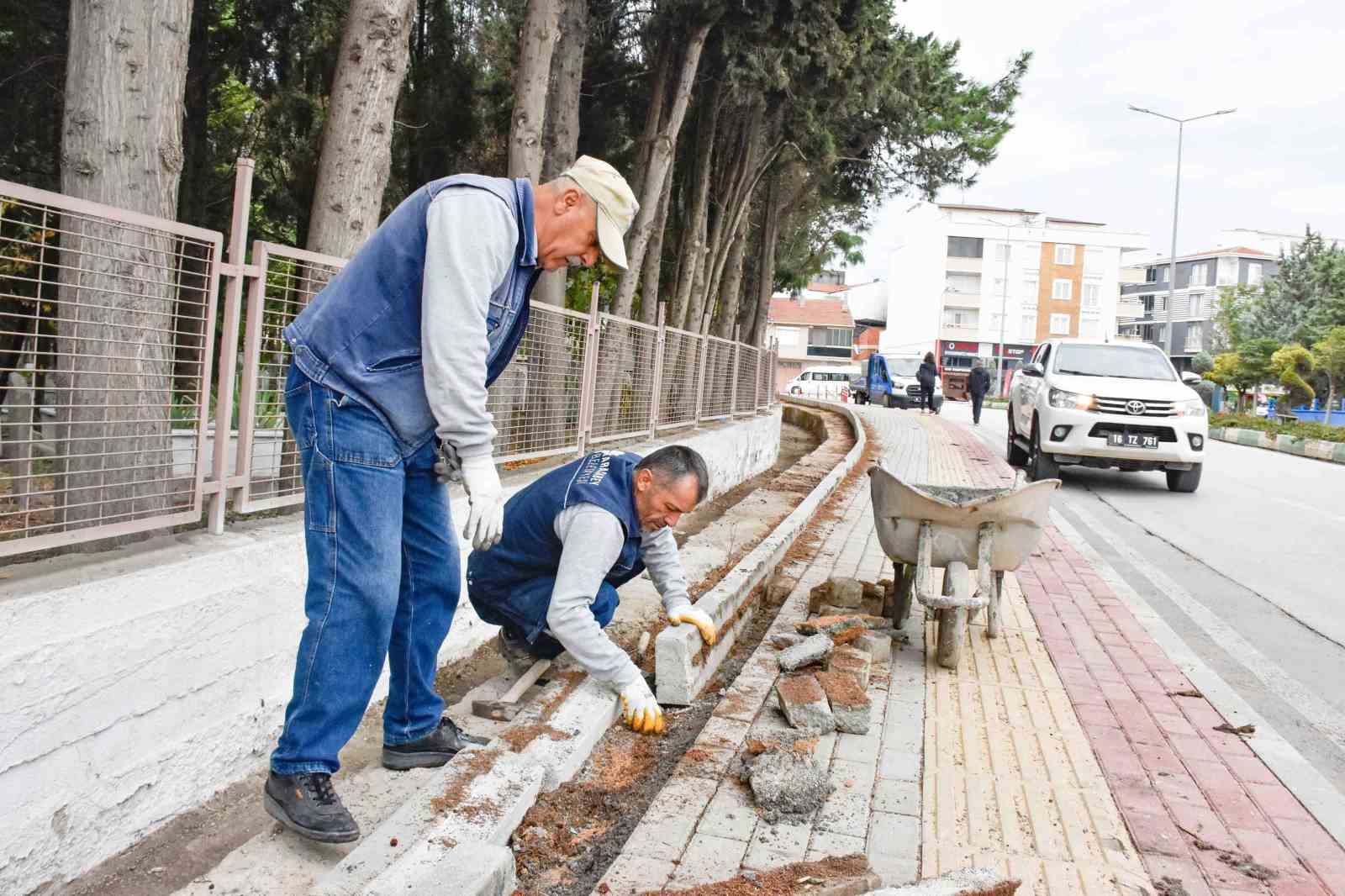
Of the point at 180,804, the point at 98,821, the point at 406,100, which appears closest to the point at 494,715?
the point at 180,804

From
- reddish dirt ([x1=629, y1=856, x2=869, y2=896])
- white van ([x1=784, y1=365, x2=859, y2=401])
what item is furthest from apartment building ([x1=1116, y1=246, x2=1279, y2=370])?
reddish dirt ([x1=629, y1=856, x2=869, y2=896])

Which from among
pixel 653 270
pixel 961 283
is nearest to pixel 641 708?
pixel 653 270

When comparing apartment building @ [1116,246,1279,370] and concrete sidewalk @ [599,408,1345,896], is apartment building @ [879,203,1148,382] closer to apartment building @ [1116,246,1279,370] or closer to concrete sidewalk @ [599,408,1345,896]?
apartment building @ [1116,246,1279,370]

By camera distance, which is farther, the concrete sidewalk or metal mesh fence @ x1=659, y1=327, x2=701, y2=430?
metal mesh fence @ x1=659, y1=327, x2=701, y2=430

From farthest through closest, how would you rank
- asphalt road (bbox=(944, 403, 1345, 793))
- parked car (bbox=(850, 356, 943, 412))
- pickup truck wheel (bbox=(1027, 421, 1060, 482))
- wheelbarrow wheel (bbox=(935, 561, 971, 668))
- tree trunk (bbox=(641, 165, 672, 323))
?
parked car (bbox=(850, 356, 943, 412))
tree trunk (bbox=(641, 165, 672, 323))
pickup truck wheel (bbox=(1027, 421, 1060, 482))
asphalt road (bbox=(944, 403, 1345, 793))
wheelbarrow wheel (bbox=(935, 561, 971, 668))

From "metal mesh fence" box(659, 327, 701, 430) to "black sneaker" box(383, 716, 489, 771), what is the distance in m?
7.05

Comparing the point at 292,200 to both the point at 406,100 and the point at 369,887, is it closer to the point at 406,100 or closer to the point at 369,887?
the point at 406,100

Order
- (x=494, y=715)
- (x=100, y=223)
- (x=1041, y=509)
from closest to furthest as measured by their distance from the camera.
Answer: (x=100, y=223)
(x=494, y=715)
(x=1041, y=509)

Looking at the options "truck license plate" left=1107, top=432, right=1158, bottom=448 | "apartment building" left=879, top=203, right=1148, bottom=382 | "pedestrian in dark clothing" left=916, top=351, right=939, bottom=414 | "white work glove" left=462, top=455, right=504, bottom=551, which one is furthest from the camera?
"apartment building" left=879, top=203, right=1148, bottom=382

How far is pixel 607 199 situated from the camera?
2.98m

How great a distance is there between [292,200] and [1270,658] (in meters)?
10.9

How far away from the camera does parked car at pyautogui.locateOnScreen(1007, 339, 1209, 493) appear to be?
12195 mm

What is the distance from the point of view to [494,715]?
4160 millimetres

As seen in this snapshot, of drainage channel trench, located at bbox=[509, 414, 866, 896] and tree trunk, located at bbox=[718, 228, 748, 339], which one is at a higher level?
tree trunk, located at bbox=[718, 228, 748, 339]
